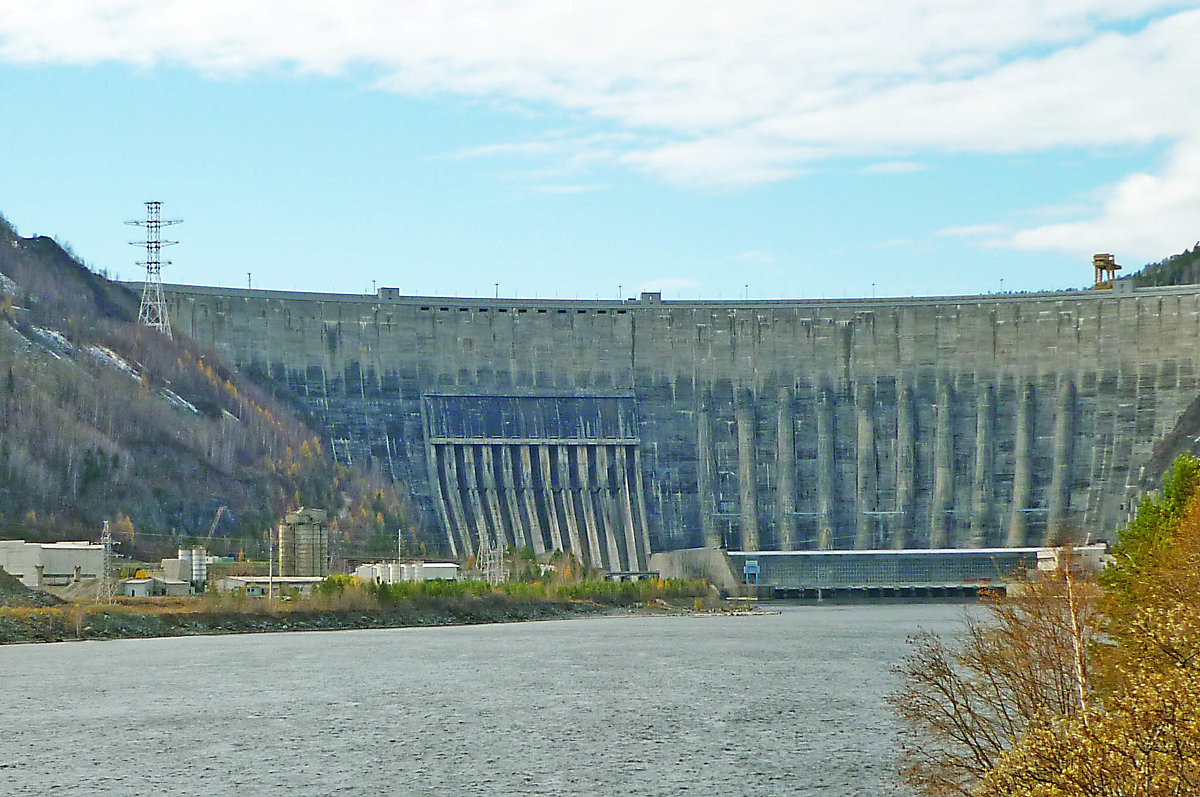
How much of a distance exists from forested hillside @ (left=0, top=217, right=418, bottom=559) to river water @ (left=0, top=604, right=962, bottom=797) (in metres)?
34.4

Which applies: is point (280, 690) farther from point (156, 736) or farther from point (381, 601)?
point (381, 601)

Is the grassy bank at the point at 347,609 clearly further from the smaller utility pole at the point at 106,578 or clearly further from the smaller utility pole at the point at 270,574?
the smaller utility pole at the point at 106,578

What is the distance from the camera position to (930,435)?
12550 cm

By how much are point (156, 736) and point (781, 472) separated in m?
88.1

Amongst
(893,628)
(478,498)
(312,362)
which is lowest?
(893,628)

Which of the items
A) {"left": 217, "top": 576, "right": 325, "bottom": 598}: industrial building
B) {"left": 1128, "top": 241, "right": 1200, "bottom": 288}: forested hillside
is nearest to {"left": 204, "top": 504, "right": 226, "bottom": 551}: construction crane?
{"left": 217, "top": 576, "right": 325, "bottom": 598}: industrial building

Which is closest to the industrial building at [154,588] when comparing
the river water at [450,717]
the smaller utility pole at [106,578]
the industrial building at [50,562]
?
the industrial building at [50,562]

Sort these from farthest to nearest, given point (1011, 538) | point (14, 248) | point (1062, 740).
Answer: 1. point (14, 248)
2. point (1011, 538)
3. point (1062, 740)

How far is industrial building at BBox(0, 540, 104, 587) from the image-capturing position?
90500 mm

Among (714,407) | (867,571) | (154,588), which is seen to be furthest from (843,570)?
(154,588)

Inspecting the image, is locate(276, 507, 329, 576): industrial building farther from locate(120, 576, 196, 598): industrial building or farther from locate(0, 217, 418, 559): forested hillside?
locate(120, 576, 196, 598): industrial building

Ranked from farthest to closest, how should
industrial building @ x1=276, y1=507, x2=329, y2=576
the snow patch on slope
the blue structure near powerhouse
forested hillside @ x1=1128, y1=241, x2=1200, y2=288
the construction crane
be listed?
forested hillside @ x1=1128, y1=241, x2=1200, y2=288
the snow patch on slope
the blue structure near powerhouse
the construction crane
industrial building @ x1=276, y1=507, x2=329, y2=576

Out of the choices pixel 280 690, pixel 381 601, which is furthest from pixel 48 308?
pixel 280 690

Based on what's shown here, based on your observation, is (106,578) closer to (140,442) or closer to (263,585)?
(263,585)
